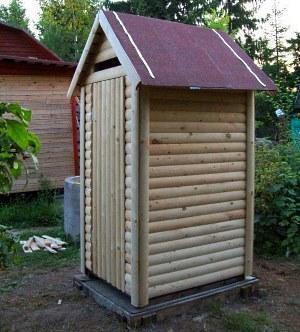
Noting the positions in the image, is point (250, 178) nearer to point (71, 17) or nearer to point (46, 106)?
point (46, 106)

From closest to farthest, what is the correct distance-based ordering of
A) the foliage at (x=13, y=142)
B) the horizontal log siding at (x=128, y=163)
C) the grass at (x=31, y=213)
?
the foliage at (x=13, y=142), the horizontal log siding at (x=128, y=163), the grass at (x=31, y=213)

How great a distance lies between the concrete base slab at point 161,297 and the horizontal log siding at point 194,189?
93 mm

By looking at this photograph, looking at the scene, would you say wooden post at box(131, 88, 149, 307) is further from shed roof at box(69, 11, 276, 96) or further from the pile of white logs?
the pile of white logs

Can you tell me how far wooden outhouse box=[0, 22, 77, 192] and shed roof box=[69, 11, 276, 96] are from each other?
5.87 meters

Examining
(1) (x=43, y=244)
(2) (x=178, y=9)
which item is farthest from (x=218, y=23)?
(2) (x=178, y=9)

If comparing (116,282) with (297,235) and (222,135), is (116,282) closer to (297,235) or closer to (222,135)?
(222,135)

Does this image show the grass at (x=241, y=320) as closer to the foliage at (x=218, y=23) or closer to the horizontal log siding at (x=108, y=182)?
the horizontal log siding at (x=108, y=182)

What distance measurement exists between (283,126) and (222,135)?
13.5 feet

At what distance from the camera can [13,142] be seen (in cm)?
223

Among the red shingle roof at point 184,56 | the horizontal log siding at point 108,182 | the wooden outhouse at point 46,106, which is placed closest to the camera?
the red shingle roof at point 184,56

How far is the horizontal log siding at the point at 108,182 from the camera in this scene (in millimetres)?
4531

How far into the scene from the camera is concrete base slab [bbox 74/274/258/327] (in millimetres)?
4309

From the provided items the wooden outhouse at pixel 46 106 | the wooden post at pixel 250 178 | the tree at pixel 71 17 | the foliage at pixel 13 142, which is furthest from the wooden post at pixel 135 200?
the tree at pixel 71 17

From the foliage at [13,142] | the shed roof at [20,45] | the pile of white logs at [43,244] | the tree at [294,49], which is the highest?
the tree at [294,49]
